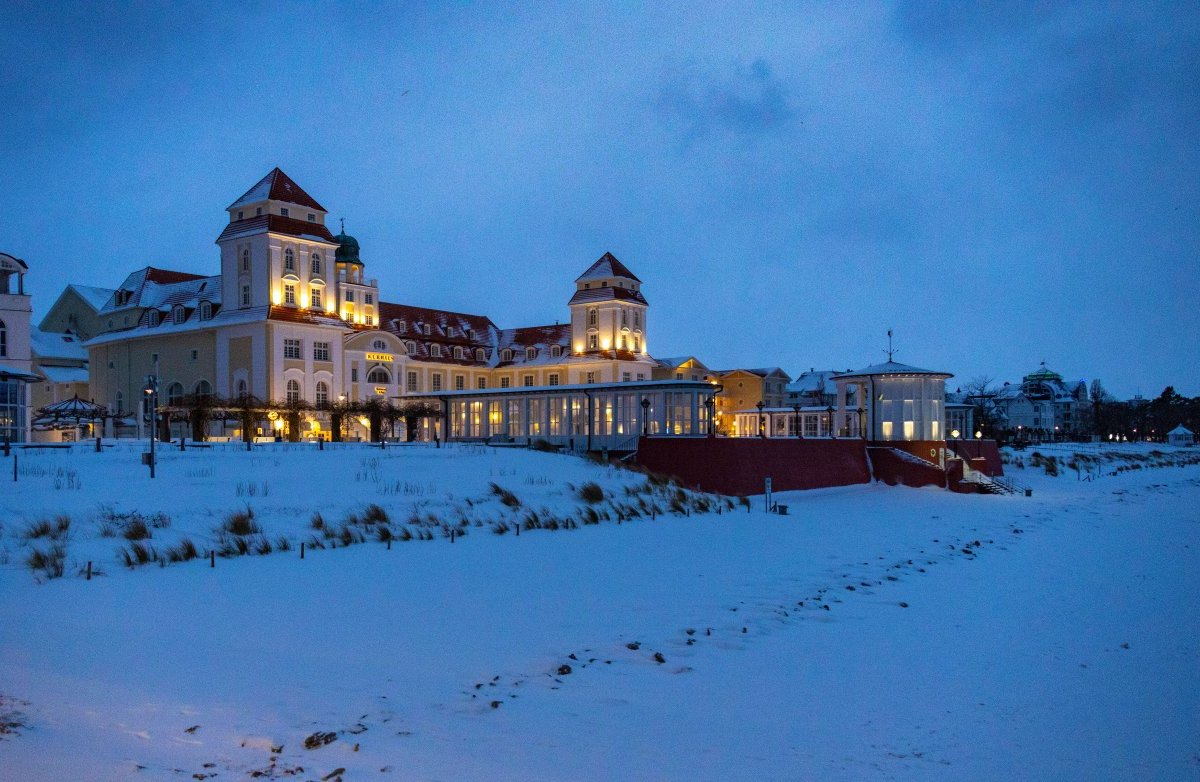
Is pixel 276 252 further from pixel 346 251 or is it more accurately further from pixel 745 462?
pixel 745 462

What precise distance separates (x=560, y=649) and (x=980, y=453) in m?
41.4

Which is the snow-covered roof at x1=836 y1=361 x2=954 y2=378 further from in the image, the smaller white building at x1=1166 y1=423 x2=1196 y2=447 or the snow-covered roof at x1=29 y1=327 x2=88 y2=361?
the smaller white building at x1=1166 y1=423 x2=1196 y2=447

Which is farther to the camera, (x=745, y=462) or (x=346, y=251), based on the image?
(x=346, y=251)

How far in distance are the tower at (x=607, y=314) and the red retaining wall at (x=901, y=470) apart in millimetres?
30399

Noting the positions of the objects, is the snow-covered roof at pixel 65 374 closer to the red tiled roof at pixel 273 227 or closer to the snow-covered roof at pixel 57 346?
the snow-covered roof at pixel 57 346

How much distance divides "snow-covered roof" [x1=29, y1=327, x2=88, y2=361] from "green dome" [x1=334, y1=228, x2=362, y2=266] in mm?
19453

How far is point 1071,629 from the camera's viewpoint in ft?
41.0

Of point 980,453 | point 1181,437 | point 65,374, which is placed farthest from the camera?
point 1181,437

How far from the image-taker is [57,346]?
6531cm

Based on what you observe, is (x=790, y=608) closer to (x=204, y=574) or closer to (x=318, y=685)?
(x=318, y=685)

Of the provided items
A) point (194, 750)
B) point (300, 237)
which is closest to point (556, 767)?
point (194, 750)

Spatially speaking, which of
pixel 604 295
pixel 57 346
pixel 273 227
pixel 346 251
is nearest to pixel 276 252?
pixel 273 227

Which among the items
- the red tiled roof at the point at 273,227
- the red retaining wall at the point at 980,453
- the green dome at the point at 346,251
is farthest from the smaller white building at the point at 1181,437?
the red tiled roof at the point at 273,227

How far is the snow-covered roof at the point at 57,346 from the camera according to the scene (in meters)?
63.4
